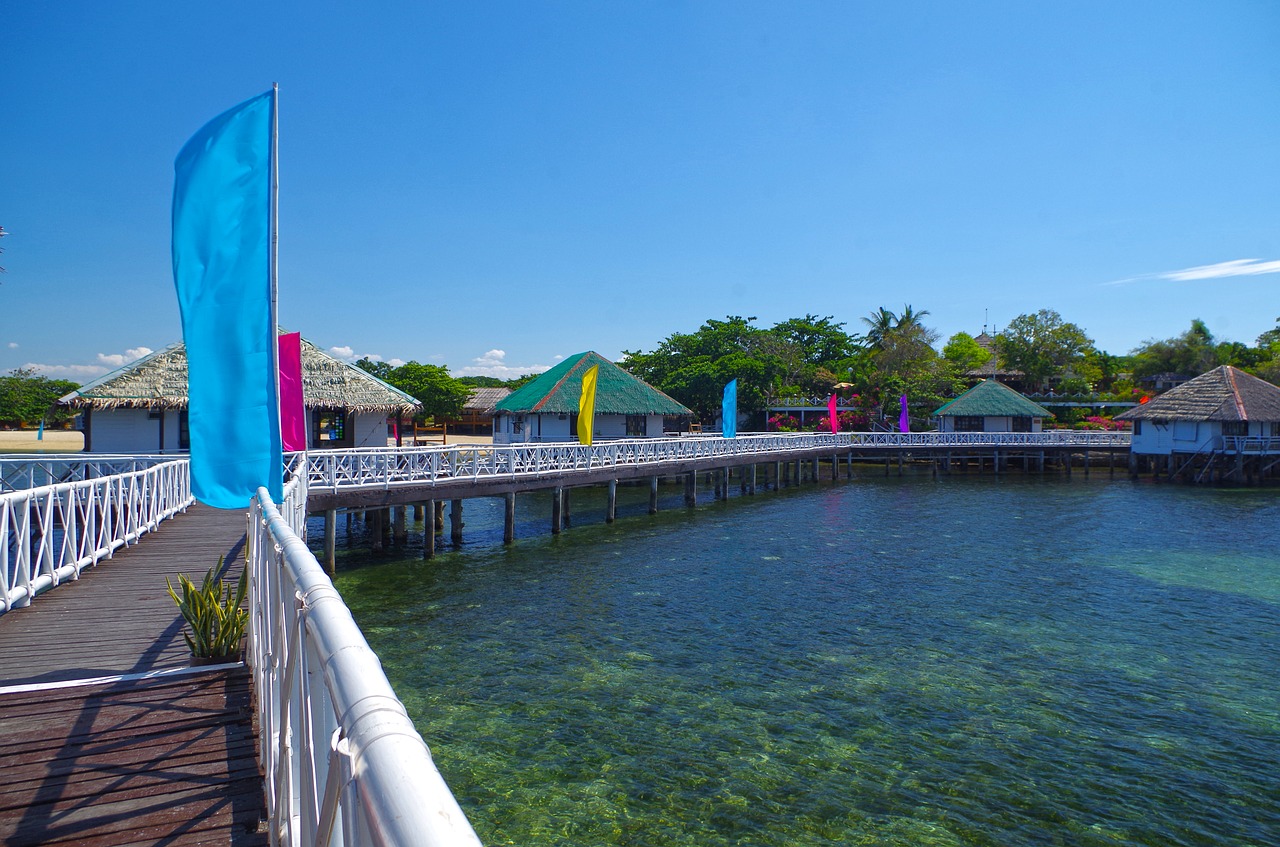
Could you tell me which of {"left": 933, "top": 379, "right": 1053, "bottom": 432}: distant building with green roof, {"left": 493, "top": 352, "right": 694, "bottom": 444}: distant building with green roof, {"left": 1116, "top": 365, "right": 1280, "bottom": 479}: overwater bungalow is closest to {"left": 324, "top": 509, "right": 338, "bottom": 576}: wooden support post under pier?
{"left": 493, "top": 352, "right": 694, "bottom": 444}: distant building with green roof

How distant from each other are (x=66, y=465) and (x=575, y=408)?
21.7 m

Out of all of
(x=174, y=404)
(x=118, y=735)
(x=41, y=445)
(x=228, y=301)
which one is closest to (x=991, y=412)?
(x=174, y=404)

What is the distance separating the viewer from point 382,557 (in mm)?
21359

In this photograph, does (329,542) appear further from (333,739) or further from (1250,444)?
(1250,444)

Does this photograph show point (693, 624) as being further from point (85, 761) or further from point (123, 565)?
point (85, 761)

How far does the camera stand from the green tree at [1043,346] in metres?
65.2

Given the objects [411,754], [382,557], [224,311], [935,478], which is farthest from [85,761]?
[935,478]

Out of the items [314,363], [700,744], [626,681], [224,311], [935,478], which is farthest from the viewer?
[935,478]

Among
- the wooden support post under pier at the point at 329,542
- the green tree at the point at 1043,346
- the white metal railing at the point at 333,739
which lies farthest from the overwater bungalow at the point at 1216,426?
the white metal railing at the point at 333,739

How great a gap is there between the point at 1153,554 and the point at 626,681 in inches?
706

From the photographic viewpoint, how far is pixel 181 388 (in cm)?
2419

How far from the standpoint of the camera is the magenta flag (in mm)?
17141

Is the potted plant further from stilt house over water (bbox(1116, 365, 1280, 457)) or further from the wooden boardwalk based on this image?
stilt house over water (bbox(1116, 365, 1280, 457))

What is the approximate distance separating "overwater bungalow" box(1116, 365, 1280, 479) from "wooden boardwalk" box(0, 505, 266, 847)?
1932 inches
